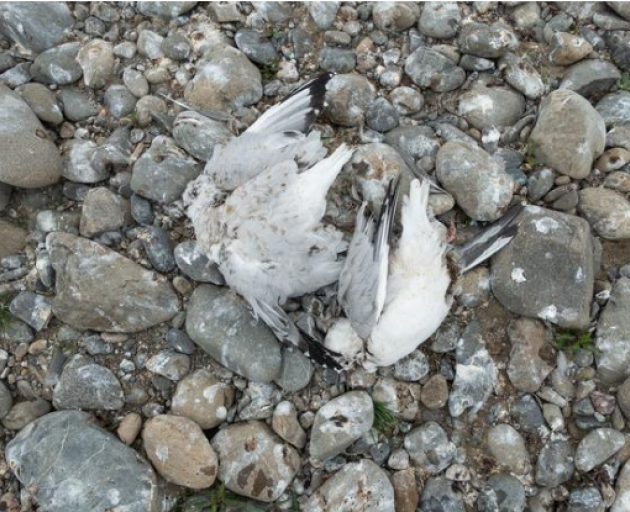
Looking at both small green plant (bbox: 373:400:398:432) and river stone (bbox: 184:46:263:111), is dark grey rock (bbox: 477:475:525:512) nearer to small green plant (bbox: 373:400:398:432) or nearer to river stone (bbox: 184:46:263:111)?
small green plant (bbox: 373:400:398:432)

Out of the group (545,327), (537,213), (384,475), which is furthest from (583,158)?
(384,475)

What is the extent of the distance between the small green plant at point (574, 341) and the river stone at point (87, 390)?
2349mm

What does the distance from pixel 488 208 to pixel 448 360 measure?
0.86 metres

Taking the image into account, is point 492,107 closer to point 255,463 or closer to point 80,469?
point 255,463

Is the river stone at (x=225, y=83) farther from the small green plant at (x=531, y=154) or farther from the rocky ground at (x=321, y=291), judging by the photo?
the small green plant at (x=531, y=154)

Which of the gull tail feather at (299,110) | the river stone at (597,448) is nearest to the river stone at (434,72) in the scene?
the gull tail feather at (299,110)

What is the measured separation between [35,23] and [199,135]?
4.42 ft

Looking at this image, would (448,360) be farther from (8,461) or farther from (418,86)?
(8,461)

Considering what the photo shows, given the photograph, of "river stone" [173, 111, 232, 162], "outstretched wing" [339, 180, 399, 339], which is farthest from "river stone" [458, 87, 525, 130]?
"river stone" [173, 111, 232, 162]

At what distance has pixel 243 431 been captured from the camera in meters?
2.83

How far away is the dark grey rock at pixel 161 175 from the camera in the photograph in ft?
9.96

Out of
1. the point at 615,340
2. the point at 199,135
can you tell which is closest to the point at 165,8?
the point at 199,135

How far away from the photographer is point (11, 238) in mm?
3113

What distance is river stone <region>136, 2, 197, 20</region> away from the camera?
346 cm
